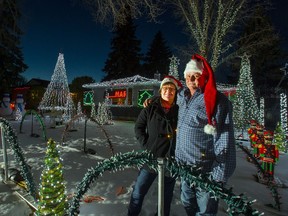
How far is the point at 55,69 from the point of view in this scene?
17531mm

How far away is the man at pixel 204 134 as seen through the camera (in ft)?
7.62

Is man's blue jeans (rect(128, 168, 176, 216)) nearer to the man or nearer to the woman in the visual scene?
the woman

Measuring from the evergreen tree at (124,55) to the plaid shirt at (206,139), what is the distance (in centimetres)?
3504

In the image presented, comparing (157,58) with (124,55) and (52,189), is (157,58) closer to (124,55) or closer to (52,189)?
(124,55)

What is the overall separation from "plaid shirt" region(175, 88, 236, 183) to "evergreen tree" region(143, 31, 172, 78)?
1532 inches

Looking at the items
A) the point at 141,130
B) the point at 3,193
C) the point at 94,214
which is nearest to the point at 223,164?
the point at 141,130

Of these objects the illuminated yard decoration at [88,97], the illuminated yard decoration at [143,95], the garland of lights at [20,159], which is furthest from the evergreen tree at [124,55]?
the garland of lights at [20,159]

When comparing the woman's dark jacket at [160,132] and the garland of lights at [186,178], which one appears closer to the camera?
the garland of lights at [186,178]

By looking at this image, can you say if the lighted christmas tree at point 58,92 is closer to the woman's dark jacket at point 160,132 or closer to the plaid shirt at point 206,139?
the woman's dark jacket at point 160,132

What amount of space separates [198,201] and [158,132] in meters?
0.87

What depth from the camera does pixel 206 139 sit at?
249 centimetres

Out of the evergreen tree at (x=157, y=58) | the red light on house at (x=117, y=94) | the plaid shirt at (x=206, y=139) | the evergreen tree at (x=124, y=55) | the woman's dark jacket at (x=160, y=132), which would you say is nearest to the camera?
the plaid shirt at (x=206, y=139)

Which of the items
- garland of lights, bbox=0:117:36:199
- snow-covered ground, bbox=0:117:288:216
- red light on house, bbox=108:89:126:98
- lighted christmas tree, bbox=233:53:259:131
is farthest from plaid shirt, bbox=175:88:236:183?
red light on house, bbox=108:89:126:98

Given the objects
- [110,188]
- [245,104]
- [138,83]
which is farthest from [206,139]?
[138,83]
